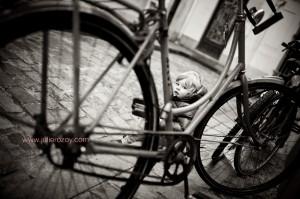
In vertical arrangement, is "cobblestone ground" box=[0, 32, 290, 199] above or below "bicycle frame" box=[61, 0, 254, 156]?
below

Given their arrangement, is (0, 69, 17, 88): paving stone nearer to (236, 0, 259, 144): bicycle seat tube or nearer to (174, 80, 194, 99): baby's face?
(174, 80, 194, 99): baby's face

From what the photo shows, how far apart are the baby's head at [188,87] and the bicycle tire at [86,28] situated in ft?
4.23

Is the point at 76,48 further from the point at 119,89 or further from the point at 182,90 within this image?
the point at 182,90

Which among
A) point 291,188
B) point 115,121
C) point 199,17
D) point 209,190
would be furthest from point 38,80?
point 199,17

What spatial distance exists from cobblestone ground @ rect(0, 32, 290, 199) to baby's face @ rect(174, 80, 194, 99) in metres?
0.88

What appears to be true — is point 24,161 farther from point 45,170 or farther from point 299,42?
point 299,42

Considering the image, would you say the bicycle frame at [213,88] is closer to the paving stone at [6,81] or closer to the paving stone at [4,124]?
the paving stone at [4,124]

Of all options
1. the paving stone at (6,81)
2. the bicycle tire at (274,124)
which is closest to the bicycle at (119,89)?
the bicycle tire at (274,124)

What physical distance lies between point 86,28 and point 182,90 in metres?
1.90

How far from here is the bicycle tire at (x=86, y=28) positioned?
4.44 feet

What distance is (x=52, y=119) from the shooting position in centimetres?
307

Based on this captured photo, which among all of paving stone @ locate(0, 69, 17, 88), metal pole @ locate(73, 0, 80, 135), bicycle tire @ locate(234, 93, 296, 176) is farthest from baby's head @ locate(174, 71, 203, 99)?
paving stone @ locate(0, 69, 17, 88)

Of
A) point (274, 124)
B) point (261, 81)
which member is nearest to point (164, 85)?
point (261, 81)

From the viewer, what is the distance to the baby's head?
3240 mm
